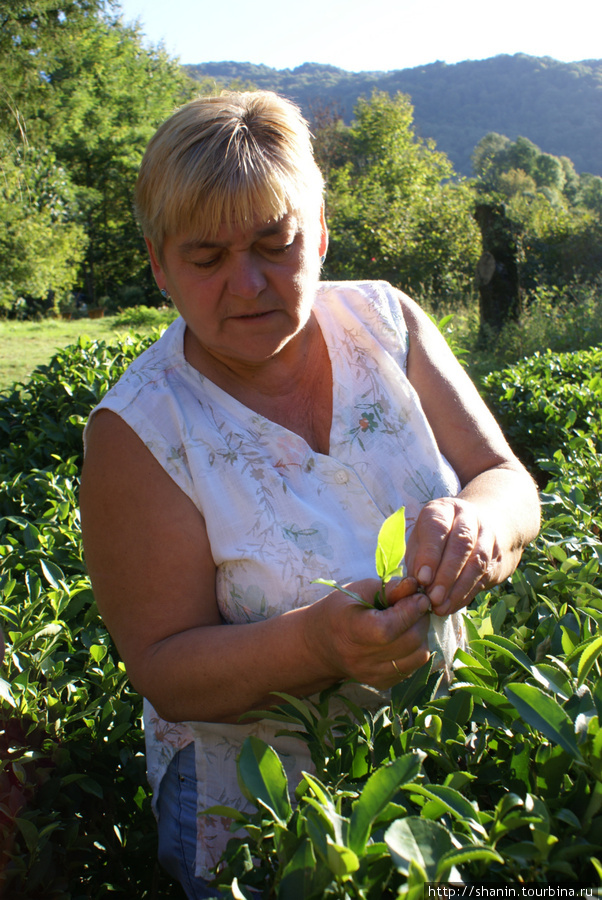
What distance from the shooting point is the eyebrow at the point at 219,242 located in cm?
151

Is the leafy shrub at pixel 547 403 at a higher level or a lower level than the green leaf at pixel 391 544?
lower

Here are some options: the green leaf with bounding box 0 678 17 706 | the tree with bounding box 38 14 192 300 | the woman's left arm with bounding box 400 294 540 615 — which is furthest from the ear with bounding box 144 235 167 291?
the tree with bounding box 38 14 192 300

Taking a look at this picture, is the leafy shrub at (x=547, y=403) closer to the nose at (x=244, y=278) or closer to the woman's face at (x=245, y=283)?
the woman's face at (x=245, y=283)

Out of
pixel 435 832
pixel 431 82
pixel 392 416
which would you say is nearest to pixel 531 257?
pixel 392 416

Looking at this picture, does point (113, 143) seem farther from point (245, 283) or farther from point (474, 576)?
point (474, 576)

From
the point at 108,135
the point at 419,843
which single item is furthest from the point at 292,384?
the point at 108,135

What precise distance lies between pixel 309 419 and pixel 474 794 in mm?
1010

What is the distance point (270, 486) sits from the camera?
1547mm

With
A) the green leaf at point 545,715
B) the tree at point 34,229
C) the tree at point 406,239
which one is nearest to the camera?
the green leaf at point 545,715

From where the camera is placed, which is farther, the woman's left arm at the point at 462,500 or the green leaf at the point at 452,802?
the woman's left arm at the point at 462,500

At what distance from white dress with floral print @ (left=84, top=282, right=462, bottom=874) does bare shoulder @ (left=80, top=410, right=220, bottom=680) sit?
1.4 inches

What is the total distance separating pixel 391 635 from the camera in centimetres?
111

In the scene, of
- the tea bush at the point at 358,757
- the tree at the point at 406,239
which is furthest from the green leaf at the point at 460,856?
the tree at the point at 406,239

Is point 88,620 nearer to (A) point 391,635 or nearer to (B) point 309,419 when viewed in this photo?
(B) point 309,419
